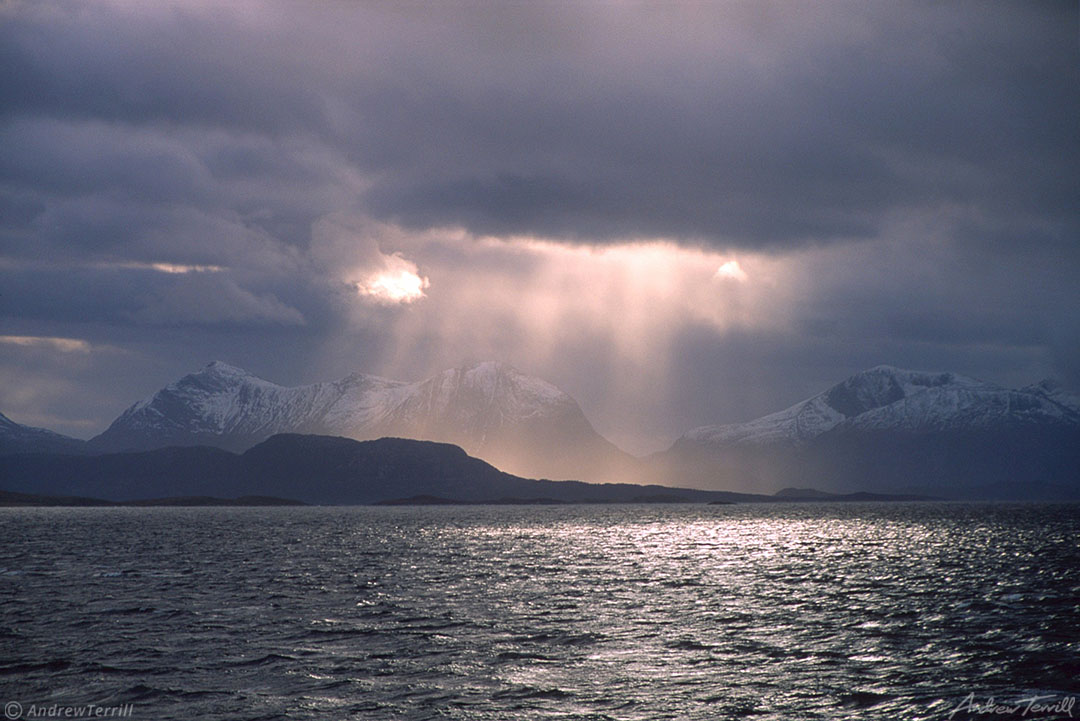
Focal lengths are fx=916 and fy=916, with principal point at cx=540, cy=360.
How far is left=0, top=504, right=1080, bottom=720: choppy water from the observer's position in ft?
124

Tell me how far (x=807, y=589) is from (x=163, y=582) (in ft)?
190

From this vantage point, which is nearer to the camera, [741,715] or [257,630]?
[741,715]

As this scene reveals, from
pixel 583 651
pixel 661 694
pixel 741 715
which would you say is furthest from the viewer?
pixel 583 651

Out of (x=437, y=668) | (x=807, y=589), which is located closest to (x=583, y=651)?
(x=437, y=668)

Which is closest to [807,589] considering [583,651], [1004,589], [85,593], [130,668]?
[1004,589]

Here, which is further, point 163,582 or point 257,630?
point 163,582

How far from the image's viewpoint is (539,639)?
52.2 meters

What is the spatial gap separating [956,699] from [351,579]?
6221 cm

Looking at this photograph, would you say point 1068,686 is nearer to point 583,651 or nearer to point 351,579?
point 583,651

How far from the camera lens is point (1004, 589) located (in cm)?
7712

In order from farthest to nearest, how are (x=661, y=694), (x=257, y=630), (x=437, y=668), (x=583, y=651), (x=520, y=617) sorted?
1. (x=520, y=617)
2. (x=257, y=630)
3. (x=583, y=651)
4. (x=437, y=668)
5. (x=661, y=694)

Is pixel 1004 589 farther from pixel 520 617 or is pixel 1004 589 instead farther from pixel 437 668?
pixel 437 668

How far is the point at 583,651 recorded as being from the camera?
4841 centimetres

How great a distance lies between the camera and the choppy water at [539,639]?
37.7 metres
